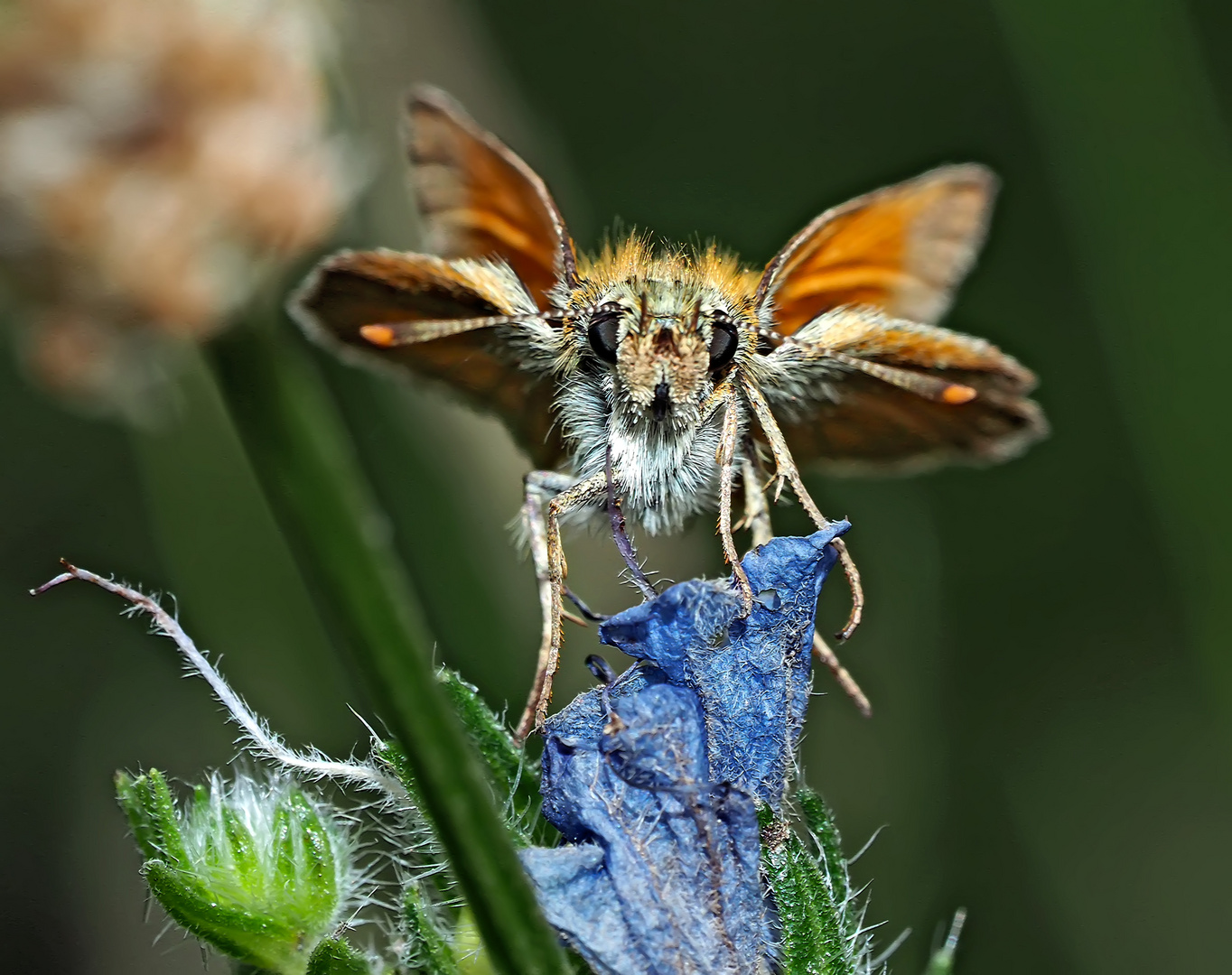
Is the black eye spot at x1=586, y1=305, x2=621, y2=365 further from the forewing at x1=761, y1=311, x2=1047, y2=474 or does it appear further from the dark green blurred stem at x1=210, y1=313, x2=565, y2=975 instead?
the dark green blurred stem at x1=210, y1=313, x2=565, y2=975

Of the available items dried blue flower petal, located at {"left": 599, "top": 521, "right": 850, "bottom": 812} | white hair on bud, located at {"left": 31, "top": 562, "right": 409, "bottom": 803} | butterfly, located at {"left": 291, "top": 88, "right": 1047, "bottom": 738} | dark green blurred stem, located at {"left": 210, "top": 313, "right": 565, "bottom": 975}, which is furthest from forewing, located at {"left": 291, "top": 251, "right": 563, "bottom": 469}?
dark green blurred stem, located at {"left": 210, "top": 313, "right": 565, "bottom": 975}

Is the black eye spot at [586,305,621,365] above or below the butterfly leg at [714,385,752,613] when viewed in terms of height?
above

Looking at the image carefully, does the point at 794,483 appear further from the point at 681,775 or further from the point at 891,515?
the point at 891,515

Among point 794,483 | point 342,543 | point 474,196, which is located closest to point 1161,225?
point 474,196

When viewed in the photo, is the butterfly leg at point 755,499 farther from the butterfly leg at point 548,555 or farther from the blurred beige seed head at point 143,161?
the blurred beige seed head at point 143,161

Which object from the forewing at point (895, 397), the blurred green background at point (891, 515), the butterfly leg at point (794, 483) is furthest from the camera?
the blurred green background at point (891, 515)

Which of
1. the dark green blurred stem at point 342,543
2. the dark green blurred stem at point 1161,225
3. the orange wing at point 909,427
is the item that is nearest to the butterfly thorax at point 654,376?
the orange wing at point 909,427

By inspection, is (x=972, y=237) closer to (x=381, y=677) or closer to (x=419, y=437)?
(x=419, y=437)
